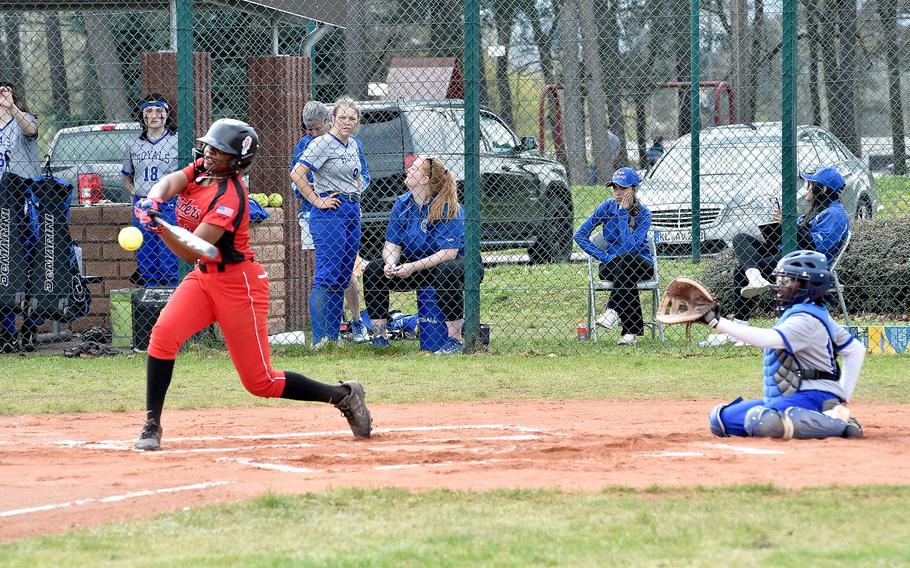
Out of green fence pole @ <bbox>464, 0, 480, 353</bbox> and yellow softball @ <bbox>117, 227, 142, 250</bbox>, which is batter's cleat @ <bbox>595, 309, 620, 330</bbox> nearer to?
green fence pole @ <bbox>464, 0, 480, 353</bbox>

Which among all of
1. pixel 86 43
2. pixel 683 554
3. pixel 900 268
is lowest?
pixel 683 554

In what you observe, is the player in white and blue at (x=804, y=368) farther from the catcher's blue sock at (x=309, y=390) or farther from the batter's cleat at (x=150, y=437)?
the batter's cleat at (x=150, y=437)

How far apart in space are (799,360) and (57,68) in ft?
39.5

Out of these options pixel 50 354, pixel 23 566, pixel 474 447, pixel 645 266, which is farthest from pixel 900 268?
pixel 23 566

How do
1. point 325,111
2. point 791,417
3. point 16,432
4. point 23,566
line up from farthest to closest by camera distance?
point 325,111
point 16,432
point 791,417
point 23,566

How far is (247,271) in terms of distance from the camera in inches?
269

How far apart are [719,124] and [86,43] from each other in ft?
26.4

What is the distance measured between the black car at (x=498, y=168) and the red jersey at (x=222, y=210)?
17.6 feet

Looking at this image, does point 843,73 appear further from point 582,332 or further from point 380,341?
point 380,341

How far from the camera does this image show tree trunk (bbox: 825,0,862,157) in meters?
11.2

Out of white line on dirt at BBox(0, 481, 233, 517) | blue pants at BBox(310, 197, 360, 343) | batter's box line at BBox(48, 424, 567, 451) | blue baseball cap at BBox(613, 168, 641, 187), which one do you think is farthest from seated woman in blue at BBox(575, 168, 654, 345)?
white line on dirt at BBox(0, 481, 233, 517)

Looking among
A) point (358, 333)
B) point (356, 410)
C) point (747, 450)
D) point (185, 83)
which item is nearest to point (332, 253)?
point (358, 333)

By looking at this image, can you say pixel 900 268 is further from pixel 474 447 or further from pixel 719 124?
pixel 474 447

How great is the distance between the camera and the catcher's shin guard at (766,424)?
6.80 metres
